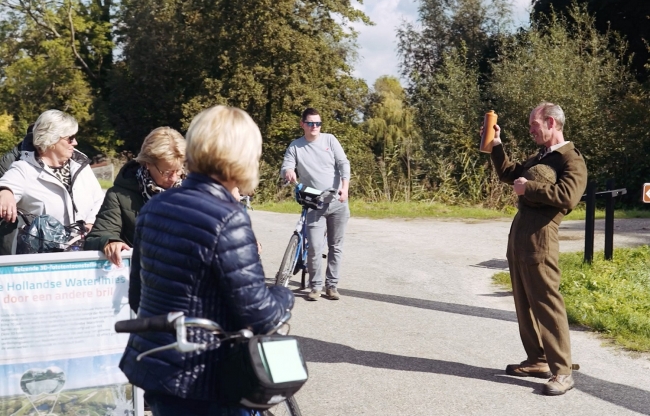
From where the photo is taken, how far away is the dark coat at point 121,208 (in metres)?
4.70

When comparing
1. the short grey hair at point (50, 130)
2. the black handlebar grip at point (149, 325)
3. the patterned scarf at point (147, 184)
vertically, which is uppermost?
the short grey hair at point (50, 130)

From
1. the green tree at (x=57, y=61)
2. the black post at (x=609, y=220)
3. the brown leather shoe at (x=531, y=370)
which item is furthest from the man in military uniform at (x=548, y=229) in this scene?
the green tree at (x=57, y=61)

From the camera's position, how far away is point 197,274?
113 inches

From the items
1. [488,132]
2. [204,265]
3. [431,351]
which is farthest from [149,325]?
A: [431,351]

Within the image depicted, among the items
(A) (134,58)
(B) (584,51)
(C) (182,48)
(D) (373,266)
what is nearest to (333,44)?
(C) (182,48)

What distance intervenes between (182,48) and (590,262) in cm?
3828

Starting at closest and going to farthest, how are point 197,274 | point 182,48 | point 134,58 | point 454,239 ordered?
point 197,274 → point 454,239 → point 182,48 → point 134,58

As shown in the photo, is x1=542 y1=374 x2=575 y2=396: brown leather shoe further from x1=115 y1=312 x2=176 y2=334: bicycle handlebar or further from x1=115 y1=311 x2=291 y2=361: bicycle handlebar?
x1=115 y1=312 x2=176 y2=334: bicycle handlebar

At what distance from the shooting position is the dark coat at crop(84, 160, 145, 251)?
4.70m

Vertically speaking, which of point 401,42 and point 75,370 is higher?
point 401,42

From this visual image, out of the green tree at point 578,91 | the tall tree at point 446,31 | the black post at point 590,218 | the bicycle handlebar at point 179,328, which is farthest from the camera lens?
the tall tree at point 446,31

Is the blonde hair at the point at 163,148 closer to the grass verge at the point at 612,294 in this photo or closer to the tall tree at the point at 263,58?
the grass verge at the point at 612,294

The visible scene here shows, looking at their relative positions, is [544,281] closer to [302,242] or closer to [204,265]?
[204,265]

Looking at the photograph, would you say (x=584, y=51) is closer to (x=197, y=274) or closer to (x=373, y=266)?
(x=373, y=266)
